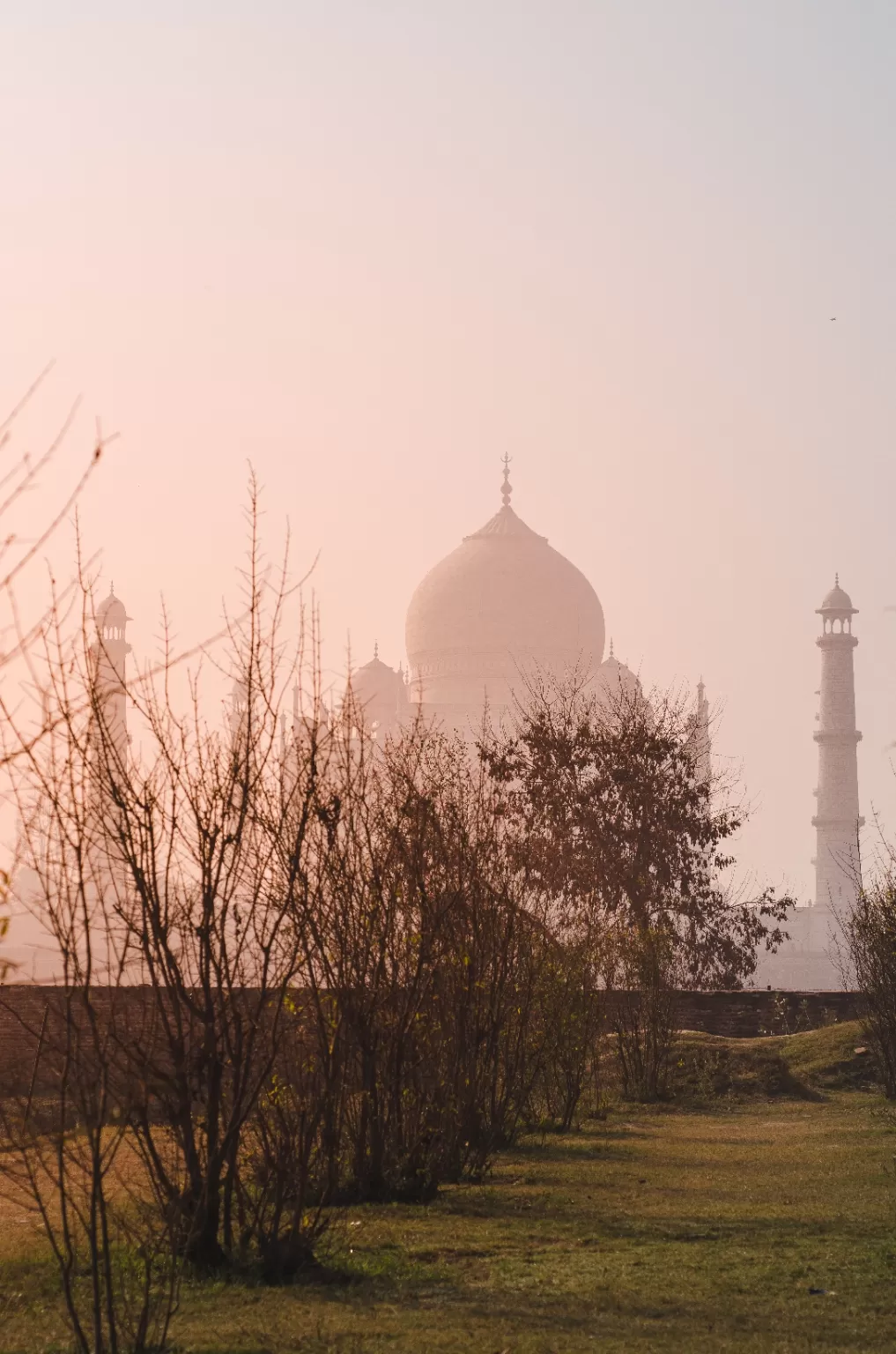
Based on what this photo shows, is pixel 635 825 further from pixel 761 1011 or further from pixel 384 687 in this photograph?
pixel 384 687

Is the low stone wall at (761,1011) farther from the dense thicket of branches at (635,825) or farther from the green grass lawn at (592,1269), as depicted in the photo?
the green grass lawn at (592,1269)

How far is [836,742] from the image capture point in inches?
2251

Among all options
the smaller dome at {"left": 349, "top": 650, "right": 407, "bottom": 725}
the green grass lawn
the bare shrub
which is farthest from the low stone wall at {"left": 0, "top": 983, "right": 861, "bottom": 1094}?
the smaller dome at {"left": 349, "top": 650, "right": 407, "bottom": 725}

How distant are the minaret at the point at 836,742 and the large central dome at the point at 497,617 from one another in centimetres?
842

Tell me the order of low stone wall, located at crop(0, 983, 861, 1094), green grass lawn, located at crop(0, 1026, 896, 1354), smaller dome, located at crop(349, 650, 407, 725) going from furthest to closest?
smaller dome, located at crop(349, 650, 407, 725) → low stone wall, located at crop(0, 983, 861, 1094) → green grass lawn, located at crop(0, 1026, 896, 1354)

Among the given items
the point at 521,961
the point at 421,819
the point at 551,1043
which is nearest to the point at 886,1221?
the point at 421,819

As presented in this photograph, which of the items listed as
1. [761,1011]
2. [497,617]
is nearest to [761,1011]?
[761,1011]

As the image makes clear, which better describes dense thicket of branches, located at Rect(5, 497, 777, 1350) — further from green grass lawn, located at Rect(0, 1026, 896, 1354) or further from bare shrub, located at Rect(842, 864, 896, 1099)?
bare shrub, located at Rect(842, 864, 896, 1099)

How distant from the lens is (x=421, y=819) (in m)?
8.27

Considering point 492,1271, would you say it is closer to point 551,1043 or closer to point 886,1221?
point 886,1221

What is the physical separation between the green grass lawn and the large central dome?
4366cm

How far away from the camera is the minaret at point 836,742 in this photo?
57312 mm

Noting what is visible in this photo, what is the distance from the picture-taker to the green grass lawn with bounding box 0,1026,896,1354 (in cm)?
500

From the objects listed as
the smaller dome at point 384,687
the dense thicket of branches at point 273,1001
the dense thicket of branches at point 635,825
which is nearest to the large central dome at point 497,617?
the smaller dome at point 384,687
